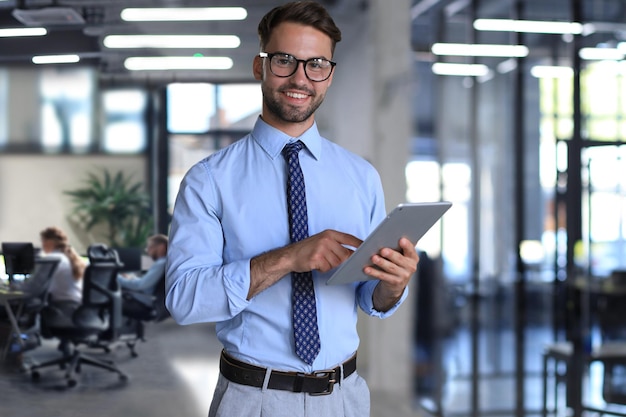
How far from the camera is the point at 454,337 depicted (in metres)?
5.23

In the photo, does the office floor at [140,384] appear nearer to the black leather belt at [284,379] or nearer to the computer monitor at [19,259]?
the computer monitor at [19,259]

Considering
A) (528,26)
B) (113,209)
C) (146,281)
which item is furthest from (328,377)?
(528,26)

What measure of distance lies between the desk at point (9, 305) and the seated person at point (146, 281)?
54 cm

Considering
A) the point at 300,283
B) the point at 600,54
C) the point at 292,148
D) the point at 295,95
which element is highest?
the point at 600,54

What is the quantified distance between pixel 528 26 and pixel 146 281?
3.43 m

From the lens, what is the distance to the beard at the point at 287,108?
1.54 metres

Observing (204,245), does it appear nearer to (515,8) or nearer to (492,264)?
(492,264)

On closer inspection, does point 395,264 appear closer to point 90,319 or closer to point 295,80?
point 295,80

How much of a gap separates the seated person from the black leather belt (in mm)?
2385

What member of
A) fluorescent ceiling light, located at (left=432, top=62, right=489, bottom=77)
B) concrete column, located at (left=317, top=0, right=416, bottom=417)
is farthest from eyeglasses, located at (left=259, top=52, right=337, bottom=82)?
fluorescent ceiling light, located at (left=432, top=62, right=489, bottom=77)

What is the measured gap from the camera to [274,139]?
5.33 ft

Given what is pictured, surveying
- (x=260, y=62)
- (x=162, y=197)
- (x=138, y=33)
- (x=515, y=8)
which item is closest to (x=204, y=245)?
(x=260, y=62)

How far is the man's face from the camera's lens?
4.92 ft

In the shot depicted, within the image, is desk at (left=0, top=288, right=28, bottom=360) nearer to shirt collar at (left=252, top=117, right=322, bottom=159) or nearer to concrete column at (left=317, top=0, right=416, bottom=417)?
concrete column at (left=317, top=0, right=416, bottom=417)
